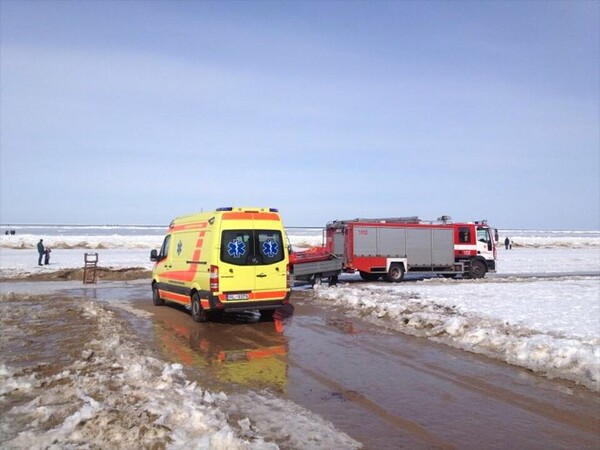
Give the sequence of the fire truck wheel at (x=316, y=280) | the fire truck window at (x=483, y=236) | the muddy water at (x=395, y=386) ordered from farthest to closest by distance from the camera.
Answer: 1. the fire truck window at (x=483, y=236)
2. the fire truck wheel at (x=316, y=280)
3. the muddy water at (x=395, y=386)

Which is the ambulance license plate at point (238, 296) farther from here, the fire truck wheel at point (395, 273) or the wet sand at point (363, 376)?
the fire truck wheel at point (395, 273)

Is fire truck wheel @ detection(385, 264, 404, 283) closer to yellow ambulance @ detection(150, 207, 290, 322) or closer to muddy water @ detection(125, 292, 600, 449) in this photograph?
yellow ambulance @ detection(150, 207, 290, 322)

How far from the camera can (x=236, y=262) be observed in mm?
12172

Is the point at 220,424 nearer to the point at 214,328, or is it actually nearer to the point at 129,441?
the point at 129,441

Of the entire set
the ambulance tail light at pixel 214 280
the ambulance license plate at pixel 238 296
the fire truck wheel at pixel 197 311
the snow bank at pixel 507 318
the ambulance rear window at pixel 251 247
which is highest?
the ambulance rear window at pixel 251 247

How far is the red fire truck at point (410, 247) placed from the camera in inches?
947

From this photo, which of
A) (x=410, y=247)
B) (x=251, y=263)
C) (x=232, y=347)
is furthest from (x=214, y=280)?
(x=410, y=247)

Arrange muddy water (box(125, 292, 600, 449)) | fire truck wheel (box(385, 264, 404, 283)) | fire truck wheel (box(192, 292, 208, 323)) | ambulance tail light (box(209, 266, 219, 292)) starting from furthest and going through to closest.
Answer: fire truck wheel (box(385, 264, 404, 283)), fire truck wheel (box(192, 292, 208, 323)), ambulance tail light (box(209, 266, 219, 292)), muddy water (box(125, 292, 600, 449))

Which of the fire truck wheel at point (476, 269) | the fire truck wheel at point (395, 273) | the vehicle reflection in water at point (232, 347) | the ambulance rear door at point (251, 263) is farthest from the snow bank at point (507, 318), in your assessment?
the fire truck wheel at point (476, 269)

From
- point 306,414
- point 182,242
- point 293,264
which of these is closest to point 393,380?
point 306,414

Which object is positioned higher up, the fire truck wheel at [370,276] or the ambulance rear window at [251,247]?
the ambulance rear window at [251,247]

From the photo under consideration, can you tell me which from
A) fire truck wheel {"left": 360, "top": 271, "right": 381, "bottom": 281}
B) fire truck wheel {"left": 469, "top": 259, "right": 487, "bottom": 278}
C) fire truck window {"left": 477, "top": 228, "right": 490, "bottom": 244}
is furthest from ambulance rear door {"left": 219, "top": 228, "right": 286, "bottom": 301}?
fire truck window {"left": 477, "top": 228, "right": 490, "bottom": 244}

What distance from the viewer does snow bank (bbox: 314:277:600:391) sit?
8.43 m

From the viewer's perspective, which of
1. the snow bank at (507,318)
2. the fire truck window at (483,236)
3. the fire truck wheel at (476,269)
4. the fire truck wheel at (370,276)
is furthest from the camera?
the fire truck window at (483,236)
